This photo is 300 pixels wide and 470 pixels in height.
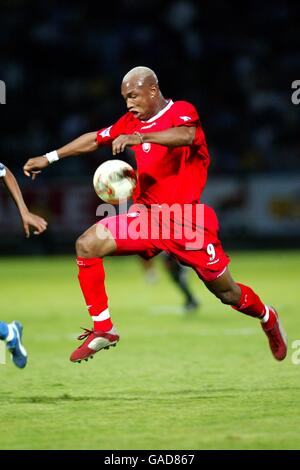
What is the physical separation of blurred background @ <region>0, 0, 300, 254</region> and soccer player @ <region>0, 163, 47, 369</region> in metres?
13.8

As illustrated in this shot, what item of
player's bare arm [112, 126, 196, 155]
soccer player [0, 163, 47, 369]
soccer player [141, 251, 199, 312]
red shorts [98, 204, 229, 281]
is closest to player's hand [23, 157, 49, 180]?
soccer player [0, 163, 47, 369]

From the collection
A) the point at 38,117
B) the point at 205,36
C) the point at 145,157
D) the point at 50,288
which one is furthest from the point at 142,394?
the point at 205,36

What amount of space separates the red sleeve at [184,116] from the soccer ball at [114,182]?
551 mm

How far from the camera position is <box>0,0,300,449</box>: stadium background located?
1156cm

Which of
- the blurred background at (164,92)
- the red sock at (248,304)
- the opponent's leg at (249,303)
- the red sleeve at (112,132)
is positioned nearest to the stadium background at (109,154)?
the blurred background at (164,92)

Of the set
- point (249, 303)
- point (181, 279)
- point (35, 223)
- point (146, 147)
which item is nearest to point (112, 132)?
point (146, 147)

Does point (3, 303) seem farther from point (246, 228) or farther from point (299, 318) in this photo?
point (246, 228)

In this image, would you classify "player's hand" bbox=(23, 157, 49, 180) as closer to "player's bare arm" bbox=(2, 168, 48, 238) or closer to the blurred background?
"player's bare arm" bbox=(2, 168, 48, 238)

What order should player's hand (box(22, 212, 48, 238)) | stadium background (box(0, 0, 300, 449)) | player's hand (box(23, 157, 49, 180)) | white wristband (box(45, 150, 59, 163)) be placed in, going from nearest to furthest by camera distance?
player's hand (box(22, 212, 48, 238)) < player's hand (box(23, 157, 49, 180)) < white wristband (box(45, 150, 59, 163)) < stadium background (box(0, 0, 300, 449))

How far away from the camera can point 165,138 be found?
7.28 m

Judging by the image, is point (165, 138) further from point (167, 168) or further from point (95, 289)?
point (95, 289)

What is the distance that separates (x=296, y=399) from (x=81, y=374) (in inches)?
89.9

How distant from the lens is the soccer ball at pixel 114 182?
7.75 metres

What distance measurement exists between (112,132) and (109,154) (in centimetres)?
1462
